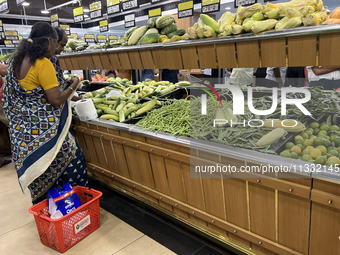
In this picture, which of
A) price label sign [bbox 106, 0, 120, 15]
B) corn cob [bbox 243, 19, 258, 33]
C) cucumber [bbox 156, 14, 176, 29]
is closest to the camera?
corn cob [bbox 243, 19, 258, 33]

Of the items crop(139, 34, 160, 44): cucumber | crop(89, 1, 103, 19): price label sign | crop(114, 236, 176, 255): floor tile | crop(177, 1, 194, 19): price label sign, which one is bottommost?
crop(114, 236, 176, 255): floor tile

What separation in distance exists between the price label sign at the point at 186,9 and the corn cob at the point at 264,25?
303 centimetres

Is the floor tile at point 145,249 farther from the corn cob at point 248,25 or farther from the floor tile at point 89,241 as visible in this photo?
the corn cob at point 248,25

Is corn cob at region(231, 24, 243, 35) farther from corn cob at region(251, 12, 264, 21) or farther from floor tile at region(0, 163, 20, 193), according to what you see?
floor tile at region(0, 163, 20, 193)

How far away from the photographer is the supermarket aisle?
2463 millimetres

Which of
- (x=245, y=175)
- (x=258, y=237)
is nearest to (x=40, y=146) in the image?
(x=245, y=175)

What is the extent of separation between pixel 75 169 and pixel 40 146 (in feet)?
1.91

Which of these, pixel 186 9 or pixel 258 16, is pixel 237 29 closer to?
pixel 258 16

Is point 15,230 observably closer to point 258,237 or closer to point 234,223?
point 234,223

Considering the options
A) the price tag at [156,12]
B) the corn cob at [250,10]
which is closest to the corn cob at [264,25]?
the corn cob at [250,10]

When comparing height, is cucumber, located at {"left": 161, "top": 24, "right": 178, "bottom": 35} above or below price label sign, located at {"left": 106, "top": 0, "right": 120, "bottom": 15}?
below

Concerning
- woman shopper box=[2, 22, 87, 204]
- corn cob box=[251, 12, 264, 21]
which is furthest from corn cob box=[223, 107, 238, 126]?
woman shopper box=[2, 22, 87, 204]

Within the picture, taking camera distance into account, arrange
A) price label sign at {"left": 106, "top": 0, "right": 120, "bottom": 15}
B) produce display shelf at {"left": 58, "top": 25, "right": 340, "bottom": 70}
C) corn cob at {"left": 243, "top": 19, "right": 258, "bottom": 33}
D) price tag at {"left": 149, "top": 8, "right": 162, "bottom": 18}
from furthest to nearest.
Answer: price label sign at {"left": 106, "top": 0, "right": 120, "bottom": 15} → price tag at {"left": 149, "top": 8, "right": 162, "bottom": 18} → corn cob at {"left": 243, "top": 19, "right": 258, "bottom": 33} → produce display shelf at {"left": 58, "top": 25, "right": 340, "bottom": 70}

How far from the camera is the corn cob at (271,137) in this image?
1.92 metres
